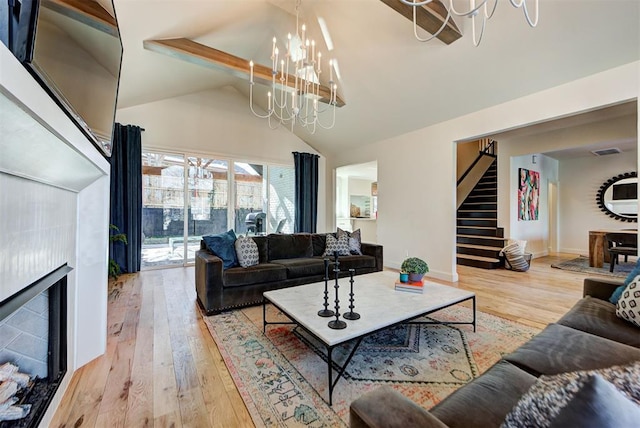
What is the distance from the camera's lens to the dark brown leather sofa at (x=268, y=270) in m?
2.74

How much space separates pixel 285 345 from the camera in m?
2.12

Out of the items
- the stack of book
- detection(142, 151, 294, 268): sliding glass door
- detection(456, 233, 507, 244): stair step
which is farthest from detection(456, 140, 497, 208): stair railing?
the stack of book

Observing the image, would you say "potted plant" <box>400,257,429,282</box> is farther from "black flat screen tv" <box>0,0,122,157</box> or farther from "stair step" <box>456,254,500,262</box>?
"stair step" <box>456,254,500,262</box>

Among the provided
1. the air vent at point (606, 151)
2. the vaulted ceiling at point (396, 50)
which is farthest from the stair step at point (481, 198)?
the vaulted ceiling at point (396, 50)

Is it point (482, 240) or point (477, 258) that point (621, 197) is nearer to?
point (482, 240)

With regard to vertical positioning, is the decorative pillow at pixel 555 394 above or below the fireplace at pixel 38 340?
above

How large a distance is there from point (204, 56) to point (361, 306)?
3457mm

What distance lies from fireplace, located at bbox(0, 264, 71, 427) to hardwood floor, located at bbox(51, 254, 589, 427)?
0.15 meters

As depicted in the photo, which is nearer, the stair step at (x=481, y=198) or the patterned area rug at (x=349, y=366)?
the patterned area rug at (x=349, y=366)

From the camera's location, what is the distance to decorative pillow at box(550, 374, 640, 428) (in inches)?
18.8

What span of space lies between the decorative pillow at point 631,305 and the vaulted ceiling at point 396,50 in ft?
7.63

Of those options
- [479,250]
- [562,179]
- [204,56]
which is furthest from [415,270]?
[562,179]

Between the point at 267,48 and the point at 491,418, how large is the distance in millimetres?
5030

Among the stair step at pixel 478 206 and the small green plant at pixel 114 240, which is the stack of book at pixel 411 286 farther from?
the stair step at pixel 478 206
